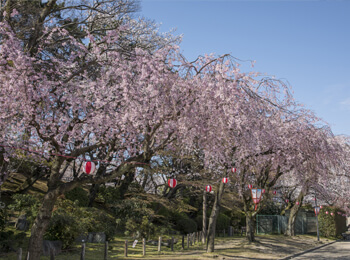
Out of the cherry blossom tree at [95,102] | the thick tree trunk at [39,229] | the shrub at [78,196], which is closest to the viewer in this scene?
the thick tree trunk at [39,229]

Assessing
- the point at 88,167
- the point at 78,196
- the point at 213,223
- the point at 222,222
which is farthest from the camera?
the point at 222,222

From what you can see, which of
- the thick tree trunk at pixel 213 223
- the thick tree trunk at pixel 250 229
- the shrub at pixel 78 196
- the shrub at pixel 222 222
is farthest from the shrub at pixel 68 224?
the shrub at pixel 222 222

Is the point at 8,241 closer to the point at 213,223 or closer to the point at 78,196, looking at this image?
the point at 213,223

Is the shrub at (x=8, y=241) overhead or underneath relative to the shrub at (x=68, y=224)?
underneath

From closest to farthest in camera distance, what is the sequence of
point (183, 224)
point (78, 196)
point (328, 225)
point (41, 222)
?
1. point (41, 222)
2. point (78, 196)
3. point (183, 224)
4. point (328, 225)

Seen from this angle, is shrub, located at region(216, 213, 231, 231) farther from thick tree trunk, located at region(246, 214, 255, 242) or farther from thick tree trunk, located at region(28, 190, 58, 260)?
thick tree trunk, located at region(28, 190, 58, 260)

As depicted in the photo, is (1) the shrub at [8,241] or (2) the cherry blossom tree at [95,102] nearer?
Result: (2) the cherry blossom tree at [95,102]

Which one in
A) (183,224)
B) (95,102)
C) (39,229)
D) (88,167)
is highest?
(95,102)

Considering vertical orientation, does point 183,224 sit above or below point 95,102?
below

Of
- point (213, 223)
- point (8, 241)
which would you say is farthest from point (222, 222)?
point (8, 241)

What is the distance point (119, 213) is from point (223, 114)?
12.0m

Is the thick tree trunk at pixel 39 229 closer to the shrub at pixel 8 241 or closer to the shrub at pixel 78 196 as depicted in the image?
the shrub at pixel 8 241

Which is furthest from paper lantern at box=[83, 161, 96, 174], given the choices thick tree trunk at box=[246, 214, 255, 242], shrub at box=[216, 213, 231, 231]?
shrub at box=[216, 213, 231, 231]

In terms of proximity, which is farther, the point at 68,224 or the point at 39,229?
the point at 68,224
